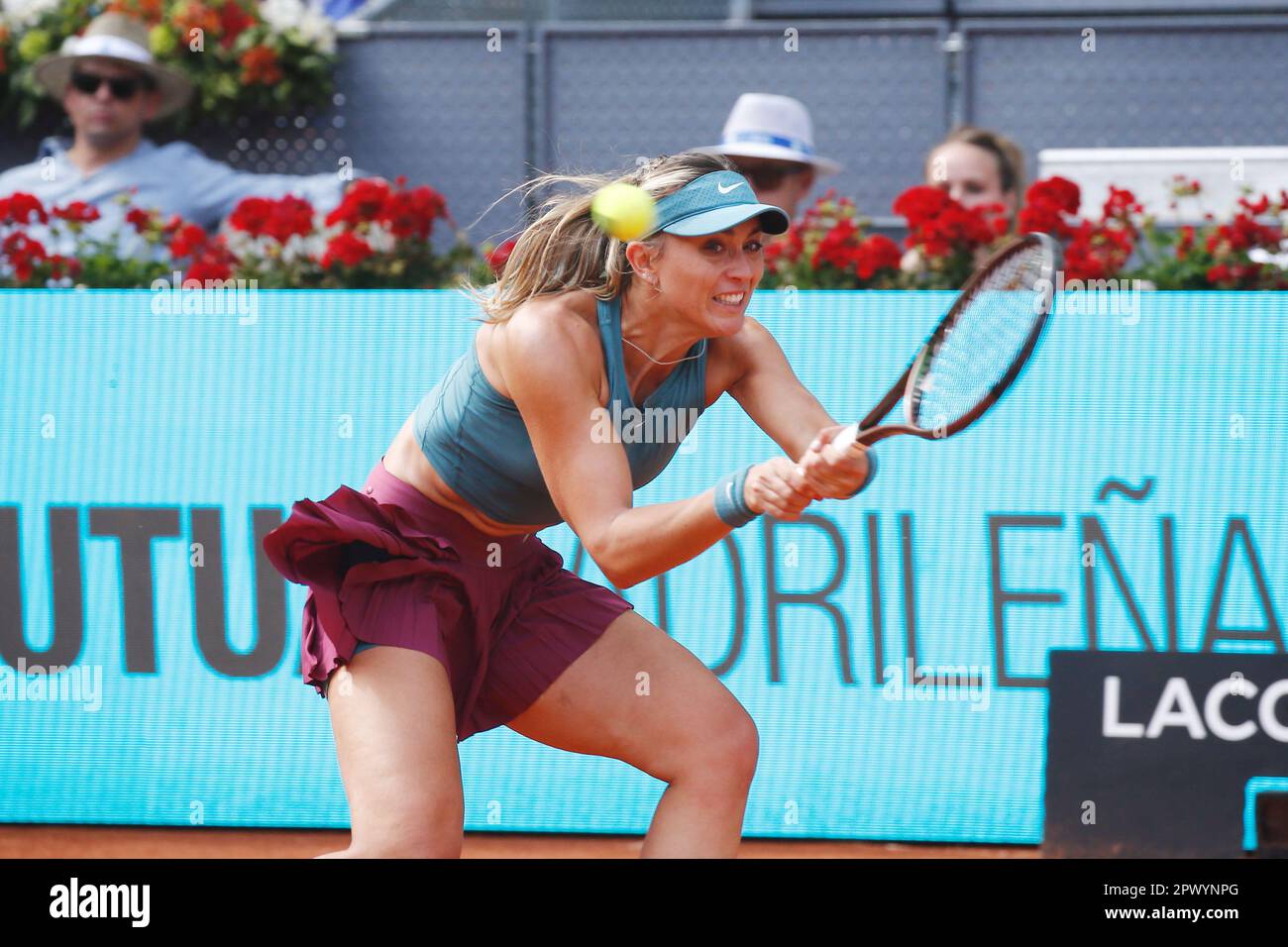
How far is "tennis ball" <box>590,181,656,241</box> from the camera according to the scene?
255cm

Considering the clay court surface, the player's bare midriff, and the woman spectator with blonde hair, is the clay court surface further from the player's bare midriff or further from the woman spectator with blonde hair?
the woman spectator with blonde hair

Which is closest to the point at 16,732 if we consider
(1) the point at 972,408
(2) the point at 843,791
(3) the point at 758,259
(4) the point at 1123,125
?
(2) the point at 843,791

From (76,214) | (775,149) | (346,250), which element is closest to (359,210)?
(346,250)

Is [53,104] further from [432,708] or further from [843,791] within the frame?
[432,708]

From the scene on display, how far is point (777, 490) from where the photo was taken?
91.1 inches

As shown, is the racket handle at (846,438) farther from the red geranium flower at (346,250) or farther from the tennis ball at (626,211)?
the red geranium flower at (346,250)

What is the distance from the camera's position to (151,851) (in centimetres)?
422

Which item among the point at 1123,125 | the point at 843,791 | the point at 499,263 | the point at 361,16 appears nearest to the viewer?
the point at 499,263

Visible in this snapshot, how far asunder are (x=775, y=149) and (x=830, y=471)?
3082mm

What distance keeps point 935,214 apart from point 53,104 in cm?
355

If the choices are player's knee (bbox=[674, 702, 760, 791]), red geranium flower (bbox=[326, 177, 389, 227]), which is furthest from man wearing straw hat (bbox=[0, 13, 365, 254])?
player's knee (bbox=[674, 702, 760, 791])

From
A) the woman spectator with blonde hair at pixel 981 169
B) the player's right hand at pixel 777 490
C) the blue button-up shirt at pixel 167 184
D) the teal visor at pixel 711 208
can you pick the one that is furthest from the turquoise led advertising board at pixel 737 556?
the player's right hand at pixel 777 490

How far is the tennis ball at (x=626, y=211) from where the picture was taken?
255cm

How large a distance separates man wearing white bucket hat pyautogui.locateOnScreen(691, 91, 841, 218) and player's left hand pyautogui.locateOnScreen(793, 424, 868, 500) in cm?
295
